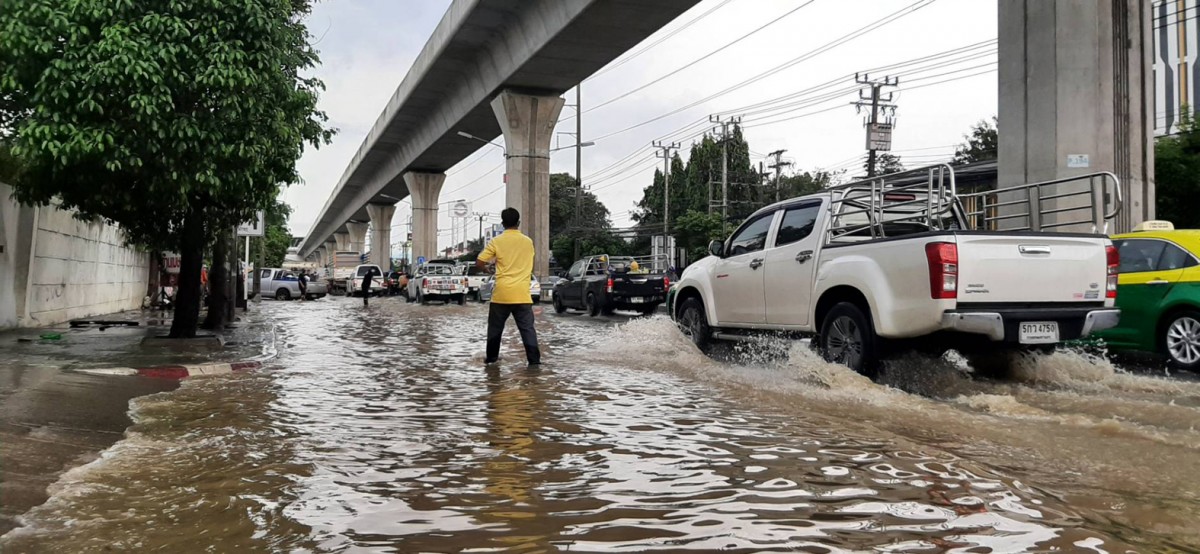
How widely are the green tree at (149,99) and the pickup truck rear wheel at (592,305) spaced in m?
11.6

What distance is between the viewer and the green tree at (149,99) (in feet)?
32.3

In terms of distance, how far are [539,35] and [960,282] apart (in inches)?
851

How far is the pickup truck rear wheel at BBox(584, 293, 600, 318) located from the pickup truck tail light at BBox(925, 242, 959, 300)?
16056mm

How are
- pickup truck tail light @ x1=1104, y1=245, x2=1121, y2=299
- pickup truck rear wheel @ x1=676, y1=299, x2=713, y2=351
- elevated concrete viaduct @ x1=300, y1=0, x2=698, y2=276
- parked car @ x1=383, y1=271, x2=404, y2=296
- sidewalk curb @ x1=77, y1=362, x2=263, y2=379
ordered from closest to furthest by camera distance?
pickup truck tail light @ x1=1104, y1=245, x2=1121, y2=299 → sidewalk curb @ x1=77, y1=362, x2=263, y2=379 → pickup truck rear wheel @ x1=676, y1=299, x2=713, y2=351 → elevated concrete viaduct @ x1=300, y1=0, x2=698, y2=276 → parked car @ x1=383, y1=271, x2=404, y2=296

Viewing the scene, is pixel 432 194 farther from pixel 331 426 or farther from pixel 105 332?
pixel 331 426

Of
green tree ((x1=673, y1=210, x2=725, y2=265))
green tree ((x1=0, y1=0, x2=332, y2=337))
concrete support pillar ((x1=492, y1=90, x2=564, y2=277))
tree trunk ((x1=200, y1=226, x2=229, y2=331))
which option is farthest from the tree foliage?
green tree ((x1=0, y1=0, x2=332, y2=337))

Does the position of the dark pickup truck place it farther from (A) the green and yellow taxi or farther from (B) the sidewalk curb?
(B) the sidewalk curb

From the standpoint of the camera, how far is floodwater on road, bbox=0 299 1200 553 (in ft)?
11.5

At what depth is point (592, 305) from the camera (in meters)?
23.3

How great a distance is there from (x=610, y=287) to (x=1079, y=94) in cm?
1161

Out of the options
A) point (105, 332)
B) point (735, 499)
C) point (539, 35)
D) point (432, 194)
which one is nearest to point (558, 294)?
point (539, 35)

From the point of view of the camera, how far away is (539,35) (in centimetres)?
2672

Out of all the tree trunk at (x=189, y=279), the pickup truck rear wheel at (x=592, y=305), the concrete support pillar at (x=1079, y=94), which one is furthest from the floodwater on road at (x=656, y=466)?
the pickup truck rear wheel at (x=592, y=305)

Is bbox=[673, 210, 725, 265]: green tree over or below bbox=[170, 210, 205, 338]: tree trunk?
over
